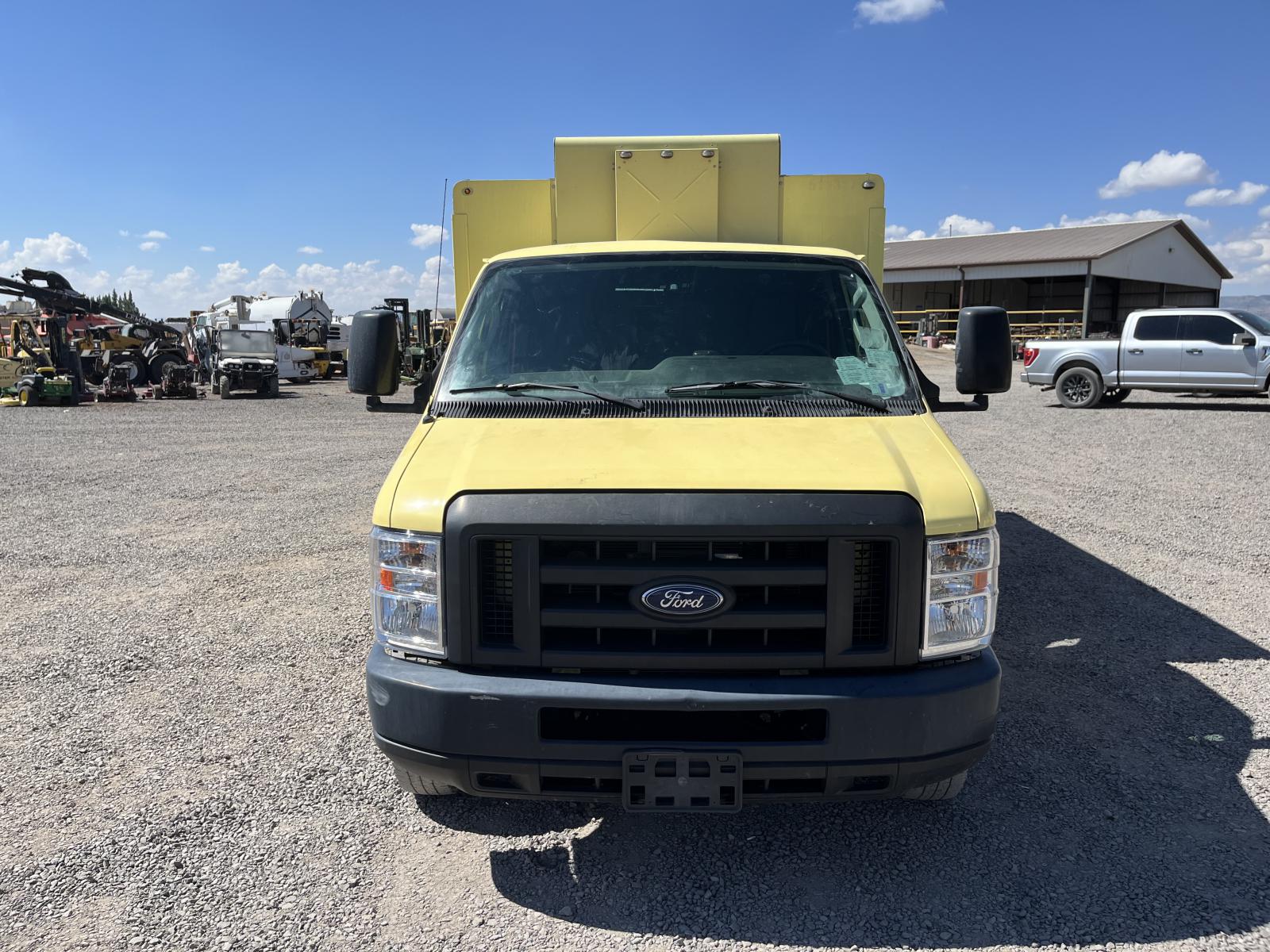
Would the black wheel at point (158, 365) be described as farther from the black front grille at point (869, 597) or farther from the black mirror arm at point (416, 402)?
the black front grille at point (869, 597)

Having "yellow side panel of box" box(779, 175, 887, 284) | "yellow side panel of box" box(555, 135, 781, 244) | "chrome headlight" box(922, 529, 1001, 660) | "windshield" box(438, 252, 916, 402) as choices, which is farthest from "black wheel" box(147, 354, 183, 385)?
"chrome headlight" box(922, 529, 1001, 660)

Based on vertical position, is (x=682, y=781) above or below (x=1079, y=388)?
below

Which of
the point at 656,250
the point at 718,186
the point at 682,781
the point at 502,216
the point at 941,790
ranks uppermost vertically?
the point at 718,186

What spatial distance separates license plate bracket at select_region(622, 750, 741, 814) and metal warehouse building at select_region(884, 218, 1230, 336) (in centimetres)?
4214

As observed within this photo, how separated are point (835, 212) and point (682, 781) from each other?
3.95 metres


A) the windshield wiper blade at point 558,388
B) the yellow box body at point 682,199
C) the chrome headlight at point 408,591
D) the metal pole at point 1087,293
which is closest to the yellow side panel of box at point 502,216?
the yellow box body at point 682,199

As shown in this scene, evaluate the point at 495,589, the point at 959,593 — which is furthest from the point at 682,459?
the point at 959,593

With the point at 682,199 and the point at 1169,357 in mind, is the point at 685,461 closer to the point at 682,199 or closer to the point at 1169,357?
the point at 682,199

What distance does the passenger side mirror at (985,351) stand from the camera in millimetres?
4086

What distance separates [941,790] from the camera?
10.8 feet

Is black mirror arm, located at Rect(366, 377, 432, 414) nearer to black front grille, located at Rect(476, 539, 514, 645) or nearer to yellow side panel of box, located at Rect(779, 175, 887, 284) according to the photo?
black front grille, located at Rect(476, 539, 514, 645)

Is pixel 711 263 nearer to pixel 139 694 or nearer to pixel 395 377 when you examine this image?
pixel 395 377

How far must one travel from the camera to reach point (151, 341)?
101 feet

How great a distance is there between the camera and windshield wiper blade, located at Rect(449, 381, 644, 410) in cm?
349
